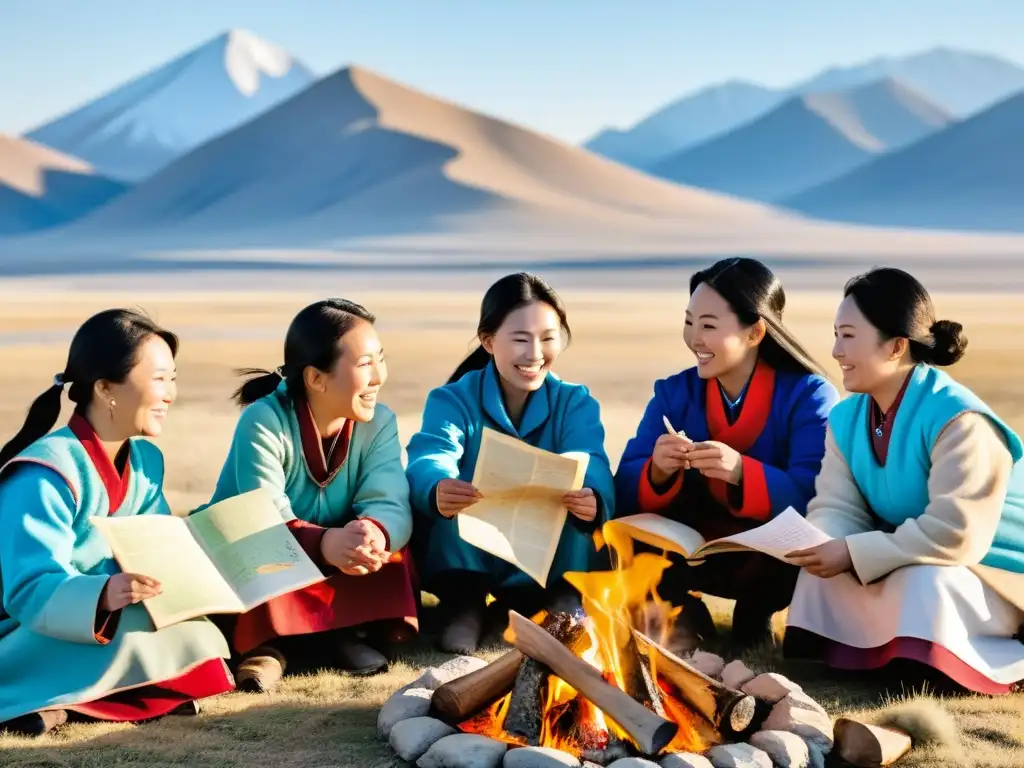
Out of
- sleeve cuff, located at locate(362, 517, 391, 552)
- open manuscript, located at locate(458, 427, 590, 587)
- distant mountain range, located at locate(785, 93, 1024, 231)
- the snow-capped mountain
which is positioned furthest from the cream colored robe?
the snow-capped mountain

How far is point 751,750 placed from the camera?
3.26 meters

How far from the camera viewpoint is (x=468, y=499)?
13.9 feet

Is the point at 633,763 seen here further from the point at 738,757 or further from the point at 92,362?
the point at 92,362

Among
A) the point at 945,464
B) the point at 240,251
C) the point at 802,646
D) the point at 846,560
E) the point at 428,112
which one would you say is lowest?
the point at 802,646

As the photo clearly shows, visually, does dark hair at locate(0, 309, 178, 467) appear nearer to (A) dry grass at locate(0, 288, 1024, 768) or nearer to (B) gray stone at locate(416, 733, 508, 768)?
(A) dry grass at locate(0, 288, 1024, 768)

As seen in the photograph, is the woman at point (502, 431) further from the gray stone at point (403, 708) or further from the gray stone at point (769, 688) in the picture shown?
the gray stone at point (769, 688)

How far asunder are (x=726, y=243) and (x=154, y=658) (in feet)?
180

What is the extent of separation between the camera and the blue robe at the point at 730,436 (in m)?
4.52

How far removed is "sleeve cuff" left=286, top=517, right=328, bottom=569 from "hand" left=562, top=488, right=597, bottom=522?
748 millimetres

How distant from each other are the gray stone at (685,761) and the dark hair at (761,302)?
5.60ft

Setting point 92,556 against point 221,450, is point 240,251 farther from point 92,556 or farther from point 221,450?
point 92,556

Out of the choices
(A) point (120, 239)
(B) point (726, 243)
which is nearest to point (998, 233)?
(B) point (726, 243)

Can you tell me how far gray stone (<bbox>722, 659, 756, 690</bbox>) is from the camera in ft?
12.0

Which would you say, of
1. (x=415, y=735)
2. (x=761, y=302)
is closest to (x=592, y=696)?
(x=415, y=735)
